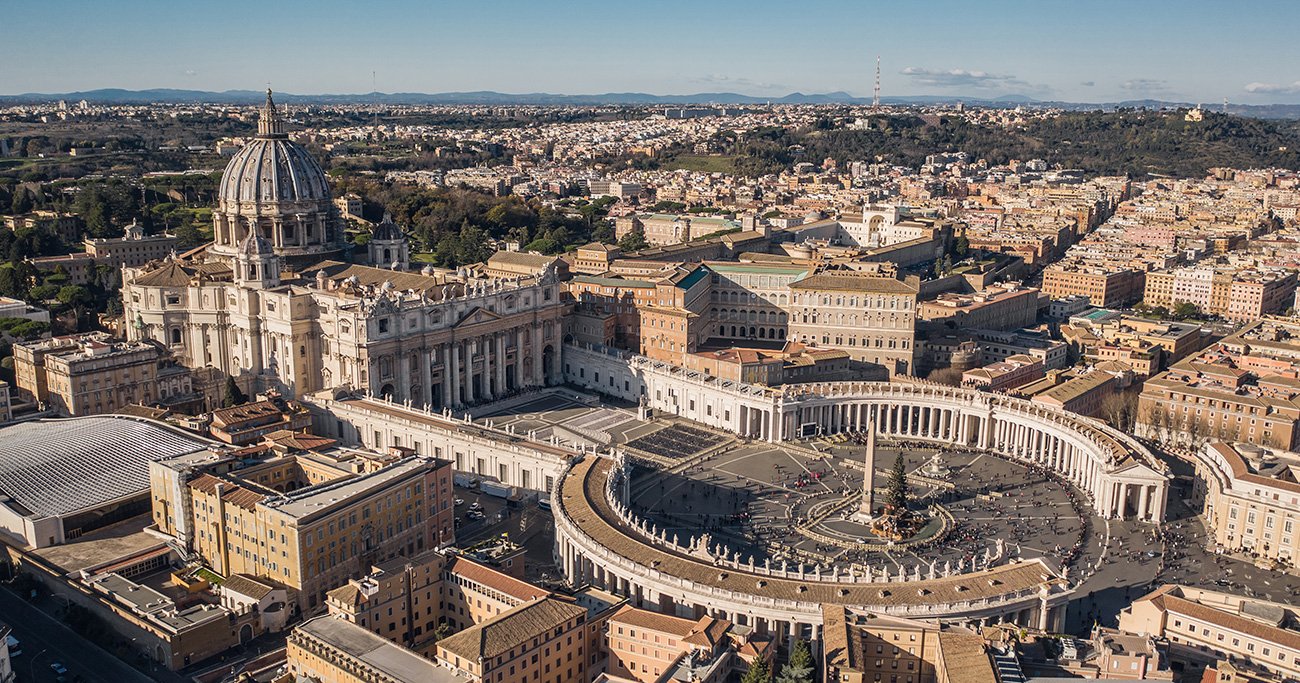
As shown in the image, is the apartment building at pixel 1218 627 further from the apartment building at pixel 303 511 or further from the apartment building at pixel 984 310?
the apartment building at pixel 984 310

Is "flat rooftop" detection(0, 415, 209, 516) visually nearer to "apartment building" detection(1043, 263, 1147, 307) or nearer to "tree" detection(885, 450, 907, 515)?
"tree" detection(885, 450, 907, 515)

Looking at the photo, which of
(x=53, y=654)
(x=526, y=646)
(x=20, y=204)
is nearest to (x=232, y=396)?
(x=53, y=654)

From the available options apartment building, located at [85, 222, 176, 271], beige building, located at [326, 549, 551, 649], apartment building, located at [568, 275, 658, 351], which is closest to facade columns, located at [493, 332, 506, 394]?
apartment building, located at [568, 275, 658, 351]

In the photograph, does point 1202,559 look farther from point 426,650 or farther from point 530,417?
point 530,417

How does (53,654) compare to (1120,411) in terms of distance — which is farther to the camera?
(1120,411)

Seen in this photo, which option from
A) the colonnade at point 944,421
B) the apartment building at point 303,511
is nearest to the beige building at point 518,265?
the colonnade at point 944,421

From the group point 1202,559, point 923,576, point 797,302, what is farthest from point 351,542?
point 797,302

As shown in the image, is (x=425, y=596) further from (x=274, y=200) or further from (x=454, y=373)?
(x=274, y=200)
